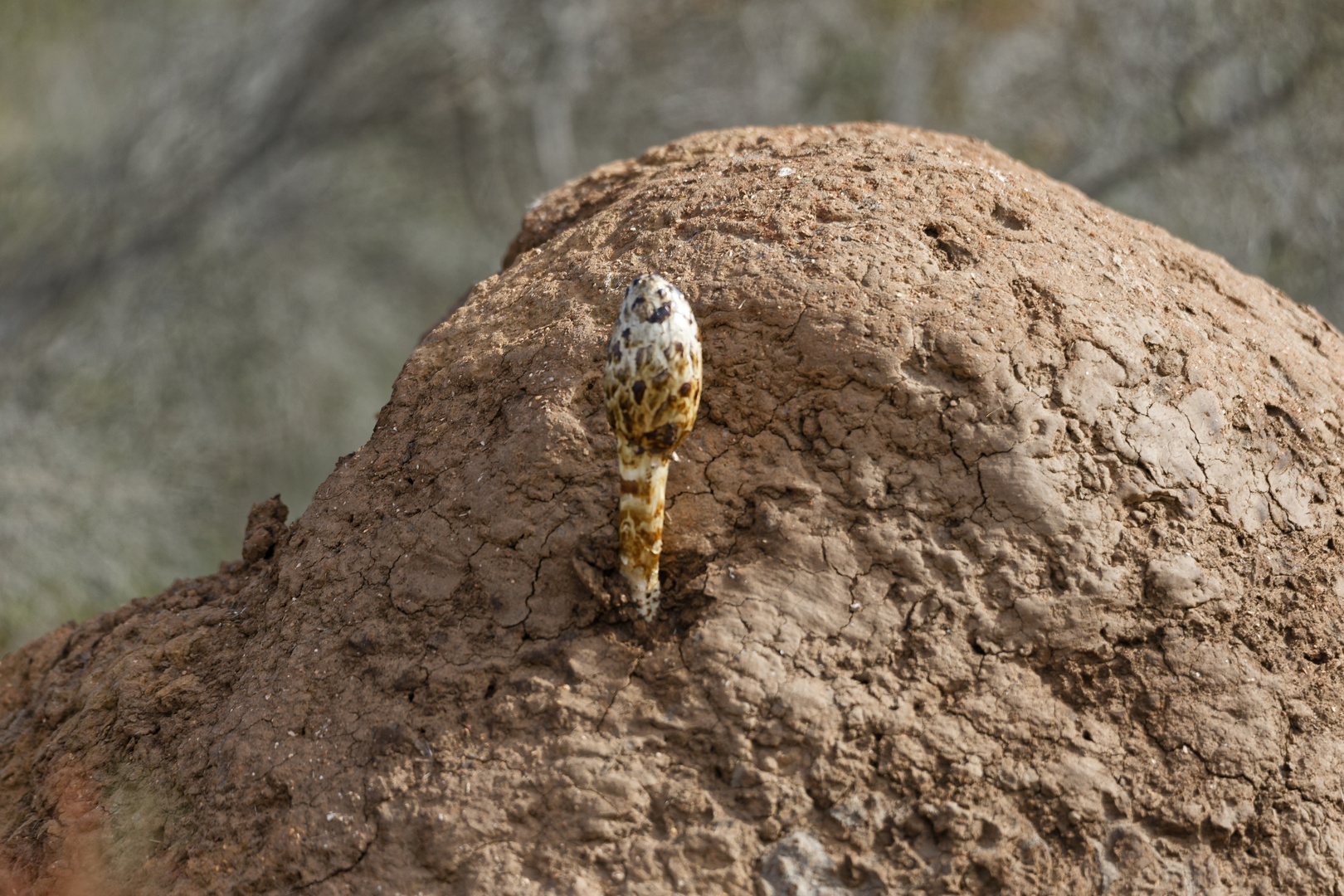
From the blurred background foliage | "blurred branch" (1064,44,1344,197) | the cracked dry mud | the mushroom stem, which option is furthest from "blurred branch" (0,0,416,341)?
the mushroom stem

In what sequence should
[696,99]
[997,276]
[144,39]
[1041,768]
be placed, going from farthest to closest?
[696,99] < [144,39] < [997,276] < [1041,768]

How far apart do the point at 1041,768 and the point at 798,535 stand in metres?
0.70

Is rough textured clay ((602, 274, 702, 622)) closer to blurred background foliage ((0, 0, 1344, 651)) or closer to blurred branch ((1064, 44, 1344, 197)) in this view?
blurred background foliage ((0, 0, 1344, 651))

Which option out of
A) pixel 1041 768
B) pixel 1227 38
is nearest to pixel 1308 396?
pixel 1041 768

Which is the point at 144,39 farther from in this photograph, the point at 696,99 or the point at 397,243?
the point at 696,99

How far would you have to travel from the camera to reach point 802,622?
2150 millimetres

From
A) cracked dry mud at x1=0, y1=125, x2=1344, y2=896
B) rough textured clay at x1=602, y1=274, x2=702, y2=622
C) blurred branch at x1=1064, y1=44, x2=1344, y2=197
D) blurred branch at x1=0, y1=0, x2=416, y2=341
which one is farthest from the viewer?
blurred branch at x1=1064, y1=44, x2=1344, y2=197

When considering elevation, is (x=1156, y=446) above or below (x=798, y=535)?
above

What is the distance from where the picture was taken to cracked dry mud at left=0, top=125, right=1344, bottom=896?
204 cm

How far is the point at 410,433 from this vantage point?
8.66 ft

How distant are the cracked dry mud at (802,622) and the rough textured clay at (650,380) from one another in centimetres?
27

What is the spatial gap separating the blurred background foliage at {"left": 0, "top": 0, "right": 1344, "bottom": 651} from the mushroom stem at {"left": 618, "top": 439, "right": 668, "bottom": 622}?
6.41m

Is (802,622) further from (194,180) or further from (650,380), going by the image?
(194,180)

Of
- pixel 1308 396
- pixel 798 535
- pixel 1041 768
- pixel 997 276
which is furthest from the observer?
pixel 1308 396
